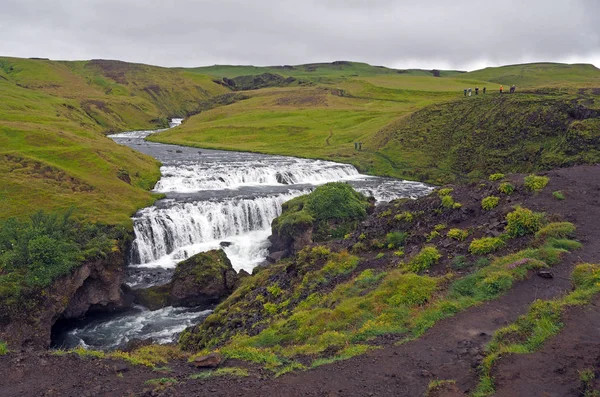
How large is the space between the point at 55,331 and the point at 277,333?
58.0 feet

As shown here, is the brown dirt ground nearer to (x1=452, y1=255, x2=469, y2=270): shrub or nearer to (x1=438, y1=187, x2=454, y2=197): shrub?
(x1=452, y1=255, x2=469, y2=270): shrub

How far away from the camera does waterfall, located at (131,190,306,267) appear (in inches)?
1427

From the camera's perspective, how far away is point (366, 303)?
52.3ft

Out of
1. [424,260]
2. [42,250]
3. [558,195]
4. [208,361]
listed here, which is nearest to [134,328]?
[42,250]

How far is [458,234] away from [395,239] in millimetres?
3542

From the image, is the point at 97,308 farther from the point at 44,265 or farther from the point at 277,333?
the point at 277,333

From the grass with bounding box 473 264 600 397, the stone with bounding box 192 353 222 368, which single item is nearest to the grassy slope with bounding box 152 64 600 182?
the grass with bounding box 473 264 600 397

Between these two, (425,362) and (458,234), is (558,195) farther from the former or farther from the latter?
(425,362)

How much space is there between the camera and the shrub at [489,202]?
69.0 feet

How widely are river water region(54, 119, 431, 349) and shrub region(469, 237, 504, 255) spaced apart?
1731 centimetres

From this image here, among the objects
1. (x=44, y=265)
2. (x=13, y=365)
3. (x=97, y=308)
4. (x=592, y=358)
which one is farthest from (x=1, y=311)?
(x=592, y=358)

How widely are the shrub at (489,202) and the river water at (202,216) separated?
18.6m

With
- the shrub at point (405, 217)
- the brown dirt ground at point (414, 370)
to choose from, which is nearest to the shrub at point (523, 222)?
the brown dirt ground at point (414, 370)

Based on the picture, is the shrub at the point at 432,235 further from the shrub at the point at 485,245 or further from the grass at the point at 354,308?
the shrub at the point at 485,245
